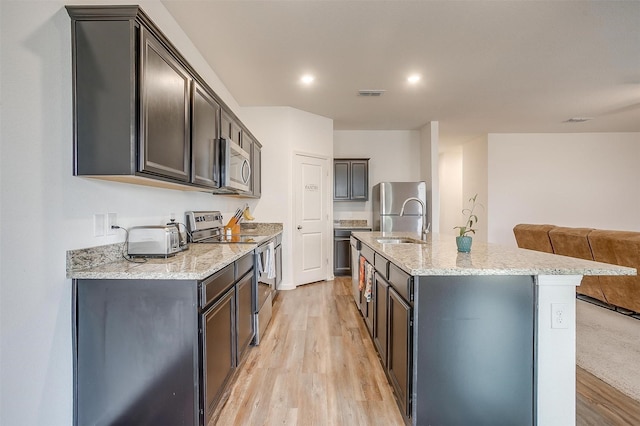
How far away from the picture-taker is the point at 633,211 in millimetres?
5742

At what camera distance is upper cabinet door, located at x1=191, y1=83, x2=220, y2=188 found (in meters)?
1.90

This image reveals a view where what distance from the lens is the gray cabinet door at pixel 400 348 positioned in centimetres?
142

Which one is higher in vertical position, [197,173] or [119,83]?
[119,83]

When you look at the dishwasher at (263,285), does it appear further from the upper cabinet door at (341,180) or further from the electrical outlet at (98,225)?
the upper cabinet door at (341,180)

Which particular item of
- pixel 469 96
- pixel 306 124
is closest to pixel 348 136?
pixel 306 124

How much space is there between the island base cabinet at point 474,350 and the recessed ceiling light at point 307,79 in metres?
2.75

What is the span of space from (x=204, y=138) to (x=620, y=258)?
13.4ft

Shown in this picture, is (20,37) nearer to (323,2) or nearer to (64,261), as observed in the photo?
(64,261)

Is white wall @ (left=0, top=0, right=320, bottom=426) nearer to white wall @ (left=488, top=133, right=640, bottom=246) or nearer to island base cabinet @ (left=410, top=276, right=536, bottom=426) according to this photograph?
island base cabinet @ (left=410, top=276, right=536, bottom=426)

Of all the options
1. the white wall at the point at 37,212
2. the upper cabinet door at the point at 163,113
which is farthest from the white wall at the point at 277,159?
the white wall at the point at 37,212

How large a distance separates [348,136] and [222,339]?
481 cm

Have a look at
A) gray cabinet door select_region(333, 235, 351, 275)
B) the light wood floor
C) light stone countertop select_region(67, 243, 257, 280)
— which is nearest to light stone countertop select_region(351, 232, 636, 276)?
the light wood floor

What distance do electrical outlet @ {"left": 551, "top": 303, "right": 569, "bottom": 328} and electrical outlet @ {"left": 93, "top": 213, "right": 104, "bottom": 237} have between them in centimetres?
240

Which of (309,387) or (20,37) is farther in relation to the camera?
(309,387)
